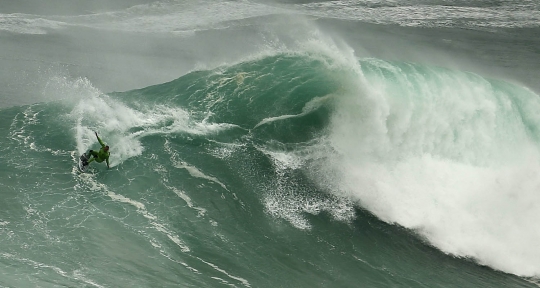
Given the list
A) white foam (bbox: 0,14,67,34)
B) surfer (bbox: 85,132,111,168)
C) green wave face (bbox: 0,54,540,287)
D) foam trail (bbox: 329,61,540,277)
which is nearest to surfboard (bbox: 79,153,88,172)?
surfer (bbox: 85,132,111,168)

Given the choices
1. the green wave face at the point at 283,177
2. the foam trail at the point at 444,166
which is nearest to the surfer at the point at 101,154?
the green wave face at the point at 283,177

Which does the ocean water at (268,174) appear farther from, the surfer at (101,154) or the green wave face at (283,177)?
the surfer at (101,154)

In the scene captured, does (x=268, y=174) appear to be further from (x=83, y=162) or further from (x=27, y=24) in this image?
(x=27, y=24)

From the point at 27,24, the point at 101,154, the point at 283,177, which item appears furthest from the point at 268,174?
the point at 27,24

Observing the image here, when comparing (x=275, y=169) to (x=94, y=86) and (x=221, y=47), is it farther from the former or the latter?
(x=221, y=47)

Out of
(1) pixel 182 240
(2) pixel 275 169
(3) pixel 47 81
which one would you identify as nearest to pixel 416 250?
(2) pixel 275 169
